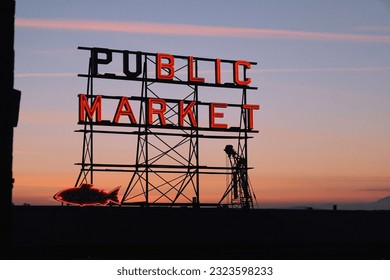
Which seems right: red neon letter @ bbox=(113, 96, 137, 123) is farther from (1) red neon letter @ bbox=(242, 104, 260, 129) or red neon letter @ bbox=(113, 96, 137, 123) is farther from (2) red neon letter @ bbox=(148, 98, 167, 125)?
(1) red neon letter @ bbox=(242, 104, 260, 129)

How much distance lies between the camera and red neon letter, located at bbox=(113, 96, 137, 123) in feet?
149

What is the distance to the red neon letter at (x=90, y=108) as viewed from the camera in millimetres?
44250

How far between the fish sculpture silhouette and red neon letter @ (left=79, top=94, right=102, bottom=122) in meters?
4.78

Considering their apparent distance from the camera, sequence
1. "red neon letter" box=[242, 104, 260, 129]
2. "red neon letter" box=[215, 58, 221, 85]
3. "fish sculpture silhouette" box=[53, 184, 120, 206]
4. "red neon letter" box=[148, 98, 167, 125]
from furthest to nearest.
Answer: "red neon letter" box=[242, 104, 260, 129] < "red neon letter" box=[215, 58, 221, 85] < "red neon letter" box=[148, 98, 167, 125] < "fish sculpture silhouette" box=[53, 184, 120, 206]

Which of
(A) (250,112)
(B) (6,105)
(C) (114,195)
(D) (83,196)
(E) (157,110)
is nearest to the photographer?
(B) (6,105)

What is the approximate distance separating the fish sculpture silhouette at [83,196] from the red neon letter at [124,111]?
215 inches

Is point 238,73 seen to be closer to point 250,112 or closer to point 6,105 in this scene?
point 250,112

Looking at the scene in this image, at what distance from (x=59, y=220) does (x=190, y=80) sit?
15.0m

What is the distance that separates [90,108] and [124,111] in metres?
2.49

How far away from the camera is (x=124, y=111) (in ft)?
150

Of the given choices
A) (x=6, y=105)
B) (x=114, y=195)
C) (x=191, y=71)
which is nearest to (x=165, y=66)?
(x=191, y=71)

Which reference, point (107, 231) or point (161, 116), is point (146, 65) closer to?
point (161, 116)

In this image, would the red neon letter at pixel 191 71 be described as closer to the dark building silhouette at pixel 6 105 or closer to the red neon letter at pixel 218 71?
the red neon letter at pixel 218 71

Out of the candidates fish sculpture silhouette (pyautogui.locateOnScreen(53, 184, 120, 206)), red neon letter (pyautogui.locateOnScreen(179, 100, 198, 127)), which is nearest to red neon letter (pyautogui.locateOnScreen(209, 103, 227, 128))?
red neon letter (pyautogui.locateOnScreen(179, 100, 198, 127))
